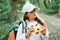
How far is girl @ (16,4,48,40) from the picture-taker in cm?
225

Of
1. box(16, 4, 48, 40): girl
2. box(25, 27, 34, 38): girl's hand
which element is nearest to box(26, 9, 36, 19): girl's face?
box(16, 4, 48, 40): girl

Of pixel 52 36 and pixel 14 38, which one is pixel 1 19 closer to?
pixel 14 38

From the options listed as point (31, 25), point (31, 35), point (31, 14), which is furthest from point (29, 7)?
point (31, 35)

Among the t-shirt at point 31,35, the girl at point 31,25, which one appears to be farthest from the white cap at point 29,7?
the t-shirt at point 31,35

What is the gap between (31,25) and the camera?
2.29 metres

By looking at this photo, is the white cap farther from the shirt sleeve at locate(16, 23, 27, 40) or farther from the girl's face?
the shirt sleeve at locate(16, 23, 27, 40)

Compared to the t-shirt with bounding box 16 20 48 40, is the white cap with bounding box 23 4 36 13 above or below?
above

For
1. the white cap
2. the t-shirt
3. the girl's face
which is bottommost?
the t-shirt

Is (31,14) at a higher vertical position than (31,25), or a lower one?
higher

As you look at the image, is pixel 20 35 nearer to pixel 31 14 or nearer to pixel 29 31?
pixel 29 31

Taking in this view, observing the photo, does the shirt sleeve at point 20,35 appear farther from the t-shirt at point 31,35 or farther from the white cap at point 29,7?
the white cap at point 29,7

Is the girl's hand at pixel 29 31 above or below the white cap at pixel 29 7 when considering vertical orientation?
below

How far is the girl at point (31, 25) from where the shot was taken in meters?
2.25

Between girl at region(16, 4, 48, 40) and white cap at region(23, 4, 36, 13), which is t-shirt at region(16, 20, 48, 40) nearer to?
girl at region(16, 4, 48, 40)
